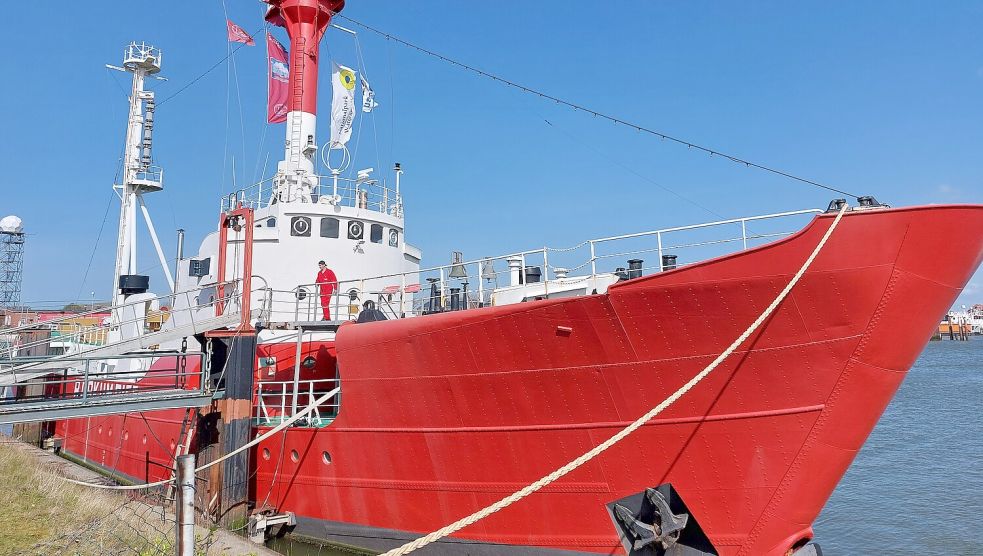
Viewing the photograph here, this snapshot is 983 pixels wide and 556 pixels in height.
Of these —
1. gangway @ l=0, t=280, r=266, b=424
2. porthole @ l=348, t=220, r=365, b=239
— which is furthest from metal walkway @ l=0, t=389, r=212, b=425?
porthole @ l=348, t=220, r=365, b=239

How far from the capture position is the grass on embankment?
6926mm

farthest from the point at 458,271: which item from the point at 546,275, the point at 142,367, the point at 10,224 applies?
the point at 10,224

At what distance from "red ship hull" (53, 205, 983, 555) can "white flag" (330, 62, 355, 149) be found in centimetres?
851

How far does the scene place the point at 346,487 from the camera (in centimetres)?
1027

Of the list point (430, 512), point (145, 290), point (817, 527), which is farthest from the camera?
point (145, 290)

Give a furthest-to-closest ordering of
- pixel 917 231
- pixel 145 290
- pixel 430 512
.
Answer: pixel 145 290, pixel 430 512, pixel 917 231

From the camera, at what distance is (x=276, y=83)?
1661 centimetres

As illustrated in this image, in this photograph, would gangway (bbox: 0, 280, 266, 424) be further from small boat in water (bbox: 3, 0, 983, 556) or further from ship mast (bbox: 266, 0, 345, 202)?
ship mast (bbox: 266, 0, 345, 202)

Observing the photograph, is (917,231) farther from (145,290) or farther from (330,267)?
(145,290)

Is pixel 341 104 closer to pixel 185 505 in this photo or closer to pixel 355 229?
pixel 355 229

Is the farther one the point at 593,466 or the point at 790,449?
the point at 593,466

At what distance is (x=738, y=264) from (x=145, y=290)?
18.4 metres

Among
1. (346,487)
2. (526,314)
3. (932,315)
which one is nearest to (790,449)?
(932,315)

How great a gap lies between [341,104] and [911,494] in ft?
54.8
